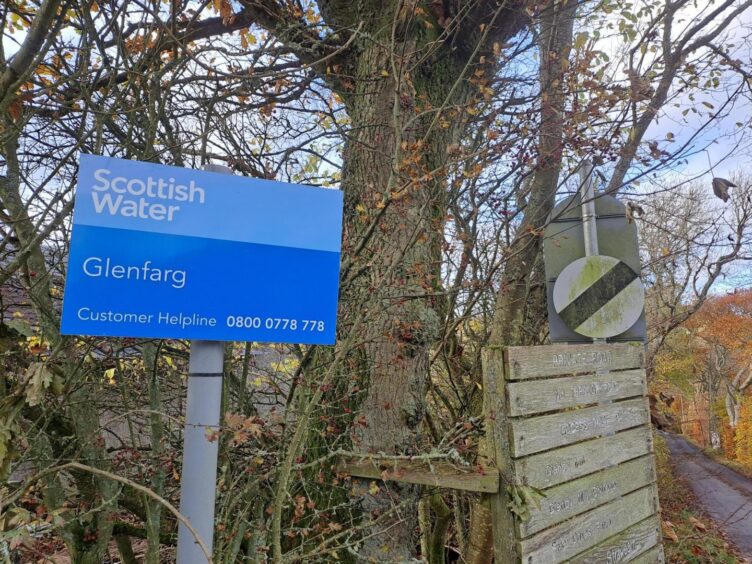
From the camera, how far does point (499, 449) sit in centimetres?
193

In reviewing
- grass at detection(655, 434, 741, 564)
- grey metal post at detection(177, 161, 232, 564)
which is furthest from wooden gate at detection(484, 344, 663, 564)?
grass at detection(655, 434, 741, 564)

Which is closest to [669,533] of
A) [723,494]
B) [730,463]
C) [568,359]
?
[568,359]

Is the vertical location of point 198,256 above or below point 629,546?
above

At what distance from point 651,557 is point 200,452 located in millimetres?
2344

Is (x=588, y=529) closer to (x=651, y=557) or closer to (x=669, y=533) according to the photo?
(x=651, y=557)

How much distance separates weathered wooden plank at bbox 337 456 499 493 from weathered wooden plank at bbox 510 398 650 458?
0.50 ft

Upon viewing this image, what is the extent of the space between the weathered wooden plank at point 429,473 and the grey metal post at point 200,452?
82cm

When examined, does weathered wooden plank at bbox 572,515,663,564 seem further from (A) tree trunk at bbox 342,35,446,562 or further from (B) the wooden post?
(A) tree trunk at bbox 342,35,446,562

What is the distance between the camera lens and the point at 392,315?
276cm

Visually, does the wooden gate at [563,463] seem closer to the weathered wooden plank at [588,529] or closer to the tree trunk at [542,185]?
the weathered wooden plank at [588,529]

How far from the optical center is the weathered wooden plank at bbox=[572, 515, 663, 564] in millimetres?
2195

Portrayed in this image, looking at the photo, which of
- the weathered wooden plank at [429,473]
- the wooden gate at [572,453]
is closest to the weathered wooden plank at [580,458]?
the wooden gate at [572,453]

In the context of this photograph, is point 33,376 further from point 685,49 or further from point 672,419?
point 685,49

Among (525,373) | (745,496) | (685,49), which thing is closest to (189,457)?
(525,373)
